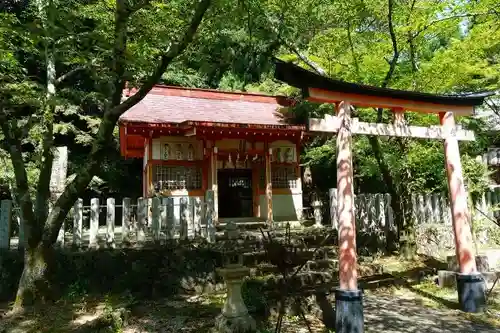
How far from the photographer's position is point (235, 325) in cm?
502

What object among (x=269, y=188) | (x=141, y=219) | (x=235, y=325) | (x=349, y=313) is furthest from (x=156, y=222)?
(x=269, y=188)

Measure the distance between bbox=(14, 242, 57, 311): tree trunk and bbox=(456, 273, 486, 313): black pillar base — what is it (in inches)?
285

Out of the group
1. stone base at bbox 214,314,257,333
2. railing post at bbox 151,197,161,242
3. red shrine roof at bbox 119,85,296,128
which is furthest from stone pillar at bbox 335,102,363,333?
red shrine roof at bbox 119,85,296,128

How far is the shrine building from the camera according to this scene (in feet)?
36.4

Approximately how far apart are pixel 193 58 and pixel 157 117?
108 inches

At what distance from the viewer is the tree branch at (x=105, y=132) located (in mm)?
5461

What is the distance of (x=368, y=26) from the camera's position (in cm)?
1046

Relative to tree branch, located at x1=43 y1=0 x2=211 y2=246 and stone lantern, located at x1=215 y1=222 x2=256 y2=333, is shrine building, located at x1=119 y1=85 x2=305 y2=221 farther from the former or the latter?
stone lantern, located at x1=215 y1=222 x2=256 y2=333

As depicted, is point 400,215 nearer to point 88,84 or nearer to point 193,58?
point 193,58

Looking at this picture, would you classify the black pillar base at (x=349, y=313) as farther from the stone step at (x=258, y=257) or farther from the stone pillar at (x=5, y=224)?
the stone pillar at (x=5, y=224)

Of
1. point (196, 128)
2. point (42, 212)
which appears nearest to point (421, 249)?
point (196, 128)

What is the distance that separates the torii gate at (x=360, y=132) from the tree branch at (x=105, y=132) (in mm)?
1394

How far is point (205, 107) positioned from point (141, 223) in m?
6.43

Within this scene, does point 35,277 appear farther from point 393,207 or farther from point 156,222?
point 393,207
